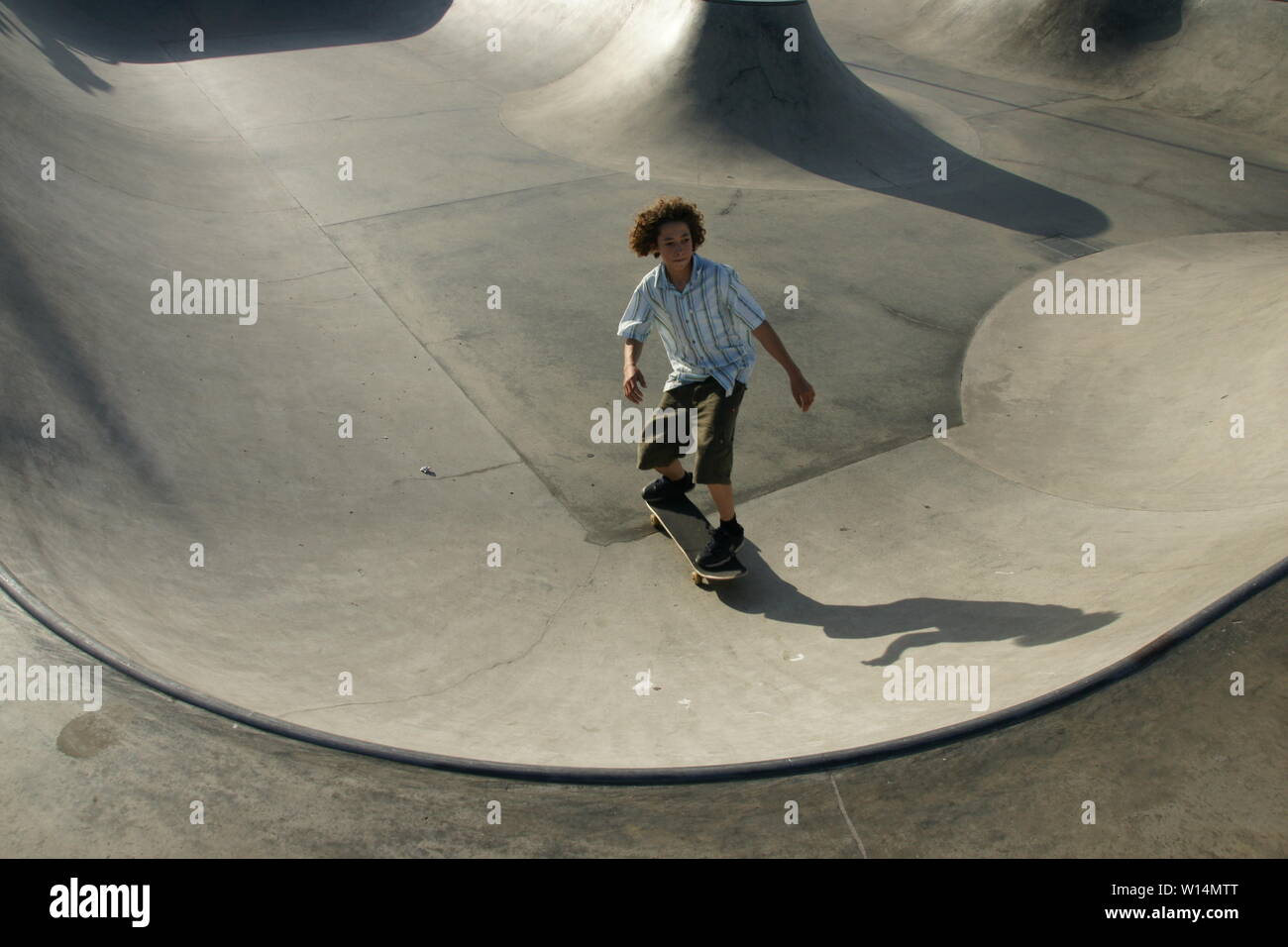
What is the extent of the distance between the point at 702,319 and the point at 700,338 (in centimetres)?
9

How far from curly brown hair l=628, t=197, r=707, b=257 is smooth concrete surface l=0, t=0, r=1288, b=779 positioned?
5.43ft

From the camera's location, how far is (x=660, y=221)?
4.34 m

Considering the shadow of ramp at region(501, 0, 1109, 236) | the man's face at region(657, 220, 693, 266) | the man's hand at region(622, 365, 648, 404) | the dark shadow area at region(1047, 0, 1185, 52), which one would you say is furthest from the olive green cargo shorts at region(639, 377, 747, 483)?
the dark shadow area at region(1047, 0, 1185, 52)

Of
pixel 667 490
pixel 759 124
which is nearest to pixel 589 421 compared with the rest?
pixel 667 490

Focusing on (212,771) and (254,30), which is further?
(254,30)

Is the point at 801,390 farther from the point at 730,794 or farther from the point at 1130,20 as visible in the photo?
the point at 1130,20

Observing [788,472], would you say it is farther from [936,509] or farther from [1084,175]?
[1084,175]

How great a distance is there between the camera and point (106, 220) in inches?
315

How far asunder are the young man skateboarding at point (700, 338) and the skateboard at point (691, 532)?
0.05 m

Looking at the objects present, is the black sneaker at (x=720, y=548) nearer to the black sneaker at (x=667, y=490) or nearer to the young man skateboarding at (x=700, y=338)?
the young man skateboarding at (x=700, y=338)

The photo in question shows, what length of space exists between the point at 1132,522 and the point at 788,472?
1.89 m

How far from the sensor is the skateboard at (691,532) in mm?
4773

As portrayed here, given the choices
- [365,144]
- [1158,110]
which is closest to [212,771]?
[365,144]

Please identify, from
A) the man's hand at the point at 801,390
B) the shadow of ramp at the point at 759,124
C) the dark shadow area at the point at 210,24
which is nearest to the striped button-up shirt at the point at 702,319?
the man's hand at the point at 801,390
